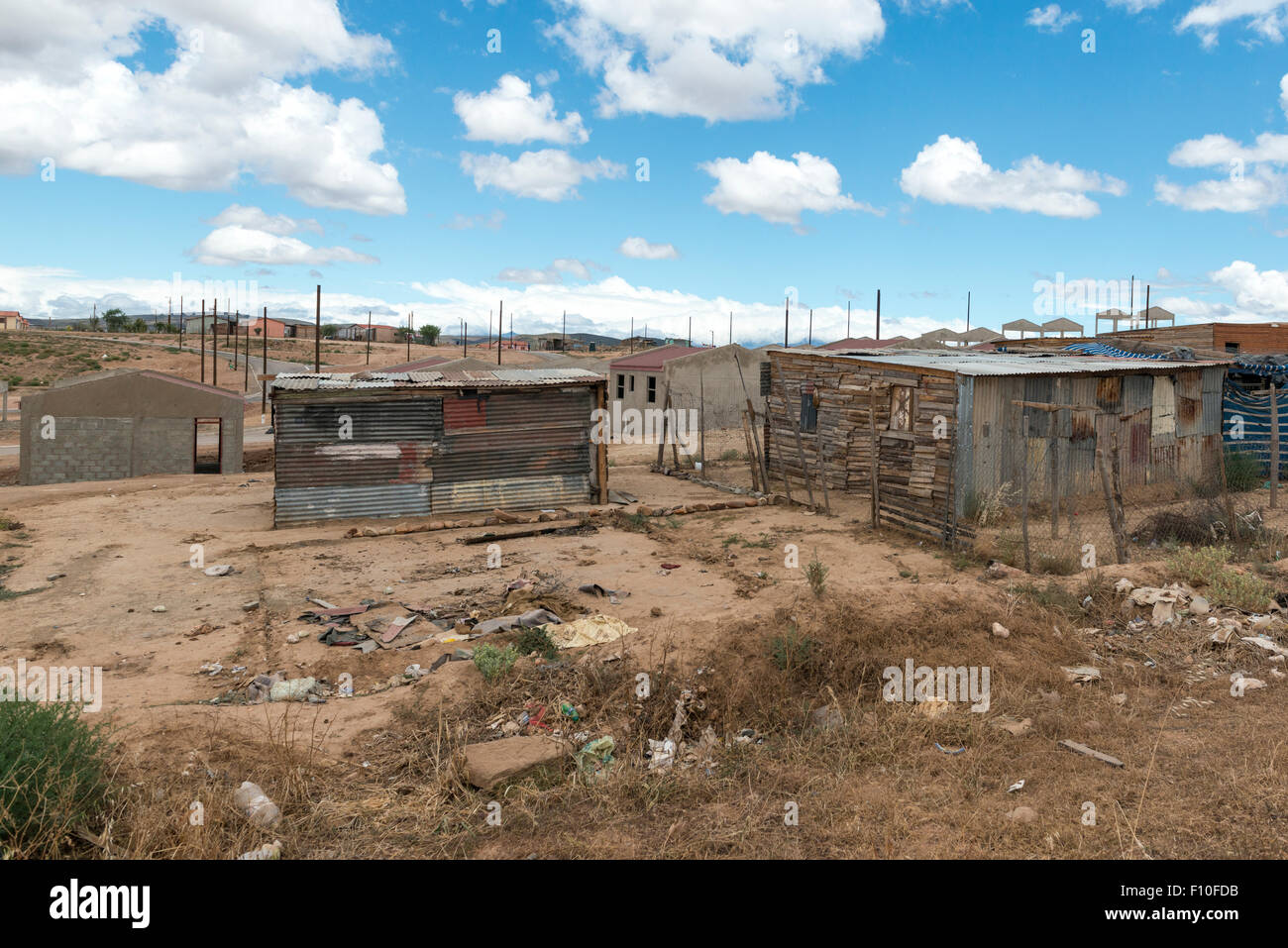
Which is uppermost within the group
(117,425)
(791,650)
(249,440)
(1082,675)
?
(117,425)

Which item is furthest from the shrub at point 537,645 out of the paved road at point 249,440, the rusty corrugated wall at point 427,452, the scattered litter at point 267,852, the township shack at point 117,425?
the paved road at point 249,440

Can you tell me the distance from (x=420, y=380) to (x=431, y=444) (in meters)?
1.19

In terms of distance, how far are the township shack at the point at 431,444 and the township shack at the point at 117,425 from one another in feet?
24.5

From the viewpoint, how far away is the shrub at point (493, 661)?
697 cm

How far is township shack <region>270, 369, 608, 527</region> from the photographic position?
14984mm

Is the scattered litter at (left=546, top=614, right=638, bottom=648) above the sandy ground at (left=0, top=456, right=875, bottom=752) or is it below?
above

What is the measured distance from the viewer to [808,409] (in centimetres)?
1995

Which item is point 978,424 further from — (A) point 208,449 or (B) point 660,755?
(A) point 208,449

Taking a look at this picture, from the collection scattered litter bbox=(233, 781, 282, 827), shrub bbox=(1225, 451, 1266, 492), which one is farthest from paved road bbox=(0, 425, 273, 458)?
shrub bbox=(1225, 451, 1266, 492)

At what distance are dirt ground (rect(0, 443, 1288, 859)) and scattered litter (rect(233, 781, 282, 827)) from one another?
0.26 feet

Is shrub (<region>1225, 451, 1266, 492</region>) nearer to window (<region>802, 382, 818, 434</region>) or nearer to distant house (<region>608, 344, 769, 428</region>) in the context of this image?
window (<region>802, 382, 818, 434</region>)

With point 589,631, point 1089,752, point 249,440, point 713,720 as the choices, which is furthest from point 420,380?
point 249,440
